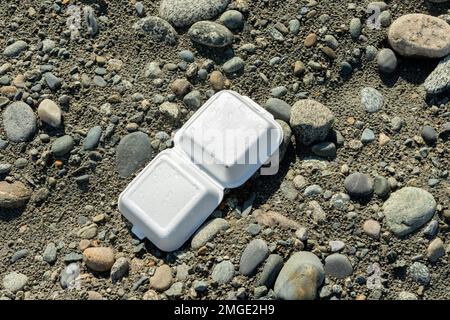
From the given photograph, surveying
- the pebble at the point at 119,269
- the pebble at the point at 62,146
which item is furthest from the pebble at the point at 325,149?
the pebble at the point at 62,146

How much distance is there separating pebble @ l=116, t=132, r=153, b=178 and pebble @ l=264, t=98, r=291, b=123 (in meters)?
0.60

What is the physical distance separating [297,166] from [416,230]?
0.58 metres

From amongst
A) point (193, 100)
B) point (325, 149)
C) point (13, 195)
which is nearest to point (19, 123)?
point (13, 195)

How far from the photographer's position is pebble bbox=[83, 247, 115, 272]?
8.04 ft

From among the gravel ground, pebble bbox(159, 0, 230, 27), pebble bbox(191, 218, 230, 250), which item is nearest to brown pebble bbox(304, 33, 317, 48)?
the gravel ground

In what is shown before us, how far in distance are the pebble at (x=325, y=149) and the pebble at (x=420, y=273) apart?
0.60 m

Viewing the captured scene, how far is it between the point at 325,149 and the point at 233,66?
61cm

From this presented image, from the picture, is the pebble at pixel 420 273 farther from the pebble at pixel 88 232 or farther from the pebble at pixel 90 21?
the pebble at pixel 90 21

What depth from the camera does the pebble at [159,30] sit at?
2.87m

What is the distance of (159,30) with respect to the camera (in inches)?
113

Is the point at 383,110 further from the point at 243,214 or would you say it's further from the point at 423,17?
the point at 243,214

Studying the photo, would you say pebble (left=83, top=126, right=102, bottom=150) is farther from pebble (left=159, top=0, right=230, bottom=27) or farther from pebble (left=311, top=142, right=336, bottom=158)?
pebble (left=311, top=142, right=336, bottom=158)

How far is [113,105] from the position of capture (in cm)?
277

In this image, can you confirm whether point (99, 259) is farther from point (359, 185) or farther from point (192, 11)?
point (192, 11)
